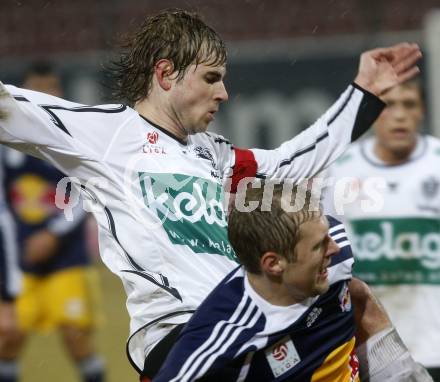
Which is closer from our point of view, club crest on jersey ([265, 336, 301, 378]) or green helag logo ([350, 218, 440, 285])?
club crest on jersey ([265, 336, 301, 378])

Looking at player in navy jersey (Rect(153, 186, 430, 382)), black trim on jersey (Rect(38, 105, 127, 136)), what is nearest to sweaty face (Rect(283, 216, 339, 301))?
player in navy jersey (Rect(153, 186, 430, 382))

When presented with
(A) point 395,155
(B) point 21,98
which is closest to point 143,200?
(B) point 21,98

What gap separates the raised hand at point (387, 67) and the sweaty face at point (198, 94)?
2.49ft

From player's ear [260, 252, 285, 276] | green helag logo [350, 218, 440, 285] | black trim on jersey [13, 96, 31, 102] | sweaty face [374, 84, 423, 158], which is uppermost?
black trim on jersey [13, 96, 31, 102]

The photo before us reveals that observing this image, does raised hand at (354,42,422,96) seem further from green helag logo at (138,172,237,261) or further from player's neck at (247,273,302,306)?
player's neck at (247,273,302,306)

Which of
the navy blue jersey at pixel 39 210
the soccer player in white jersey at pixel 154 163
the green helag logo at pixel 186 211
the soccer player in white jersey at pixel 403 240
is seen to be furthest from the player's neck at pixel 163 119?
the navy blue jersey at pixel 39 210

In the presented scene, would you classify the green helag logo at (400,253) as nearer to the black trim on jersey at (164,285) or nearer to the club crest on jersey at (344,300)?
the black trim on jersey at (164,285)

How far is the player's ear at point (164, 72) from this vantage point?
3516mm

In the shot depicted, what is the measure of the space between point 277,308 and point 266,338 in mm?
96

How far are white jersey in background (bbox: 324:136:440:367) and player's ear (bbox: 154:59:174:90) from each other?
207 cm

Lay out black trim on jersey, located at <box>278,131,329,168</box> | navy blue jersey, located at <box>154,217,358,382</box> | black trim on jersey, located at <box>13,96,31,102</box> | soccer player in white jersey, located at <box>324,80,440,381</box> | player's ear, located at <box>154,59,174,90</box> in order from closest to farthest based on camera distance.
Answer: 1. navy blue jersey, located at <box>154,217,358,382</box>
2. black trim on jersey, located at <box>13,96,31,102</box>
3. player's ear, located at <box>154,59,174,90</box>
4. black trim on jersey, located at <box>278,131,329,168</box>
5. soccer player in white jersey, located at <box>324,80,440,381</box>

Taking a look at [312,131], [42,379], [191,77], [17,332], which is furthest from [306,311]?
[42,379]

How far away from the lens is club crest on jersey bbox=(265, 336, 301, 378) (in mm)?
2777

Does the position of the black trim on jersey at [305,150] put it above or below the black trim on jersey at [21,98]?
below
